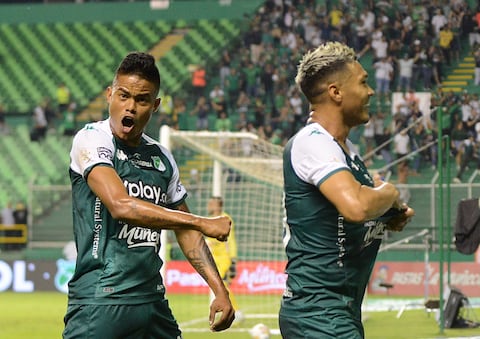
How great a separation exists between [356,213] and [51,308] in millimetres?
16460

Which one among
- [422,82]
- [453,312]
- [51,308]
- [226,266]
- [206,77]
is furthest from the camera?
[206,77]

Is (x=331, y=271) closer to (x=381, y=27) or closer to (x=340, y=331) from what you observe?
(x=340, y=331)

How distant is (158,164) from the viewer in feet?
18.0

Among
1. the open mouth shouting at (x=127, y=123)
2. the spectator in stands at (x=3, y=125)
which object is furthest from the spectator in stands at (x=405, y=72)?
the open mouth shouting at (x=127, y=123)

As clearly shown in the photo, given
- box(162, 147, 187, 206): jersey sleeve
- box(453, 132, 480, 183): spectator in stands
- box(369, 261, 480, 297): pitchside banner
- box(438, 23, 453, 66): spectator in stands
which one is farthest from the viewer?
box(438, 23, 453, 66): spectator in stands

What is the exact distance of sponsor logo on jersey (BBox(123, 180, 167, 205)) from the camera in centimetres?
523

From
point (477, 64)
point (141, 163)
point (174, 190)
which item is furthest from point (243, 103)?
point (141, 163)

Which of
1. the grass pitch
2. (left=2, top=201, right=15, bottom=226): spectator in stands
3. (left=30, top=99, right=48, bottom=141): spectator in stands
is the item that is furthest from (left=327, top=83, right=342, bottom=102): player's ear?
(left=30, top=99, right=48, bottom=141): spectator in stands

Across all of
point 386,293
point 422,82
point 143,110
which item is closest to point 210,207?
point 386,293

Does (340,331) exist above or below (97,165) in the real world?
below

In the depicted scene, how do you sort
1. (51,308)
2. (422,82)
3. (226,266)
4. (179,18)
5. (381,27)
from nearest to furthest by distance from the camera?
(226,266)
(51,308)
(422,82)
(381,27)
(179,18)

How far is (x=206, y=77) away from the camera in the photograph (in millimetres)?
32656

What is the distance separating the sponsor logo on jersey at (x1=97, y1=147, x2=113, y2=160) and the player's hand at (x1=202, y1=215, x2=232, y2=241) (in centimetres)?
67

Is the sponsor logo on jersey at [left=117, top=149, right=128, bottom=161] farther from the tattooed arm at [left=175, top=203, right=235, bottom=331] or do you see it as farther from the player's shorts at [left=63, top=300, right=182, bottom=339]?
the player's shorts at [left=63, top=300, right=182, bottom=339]
